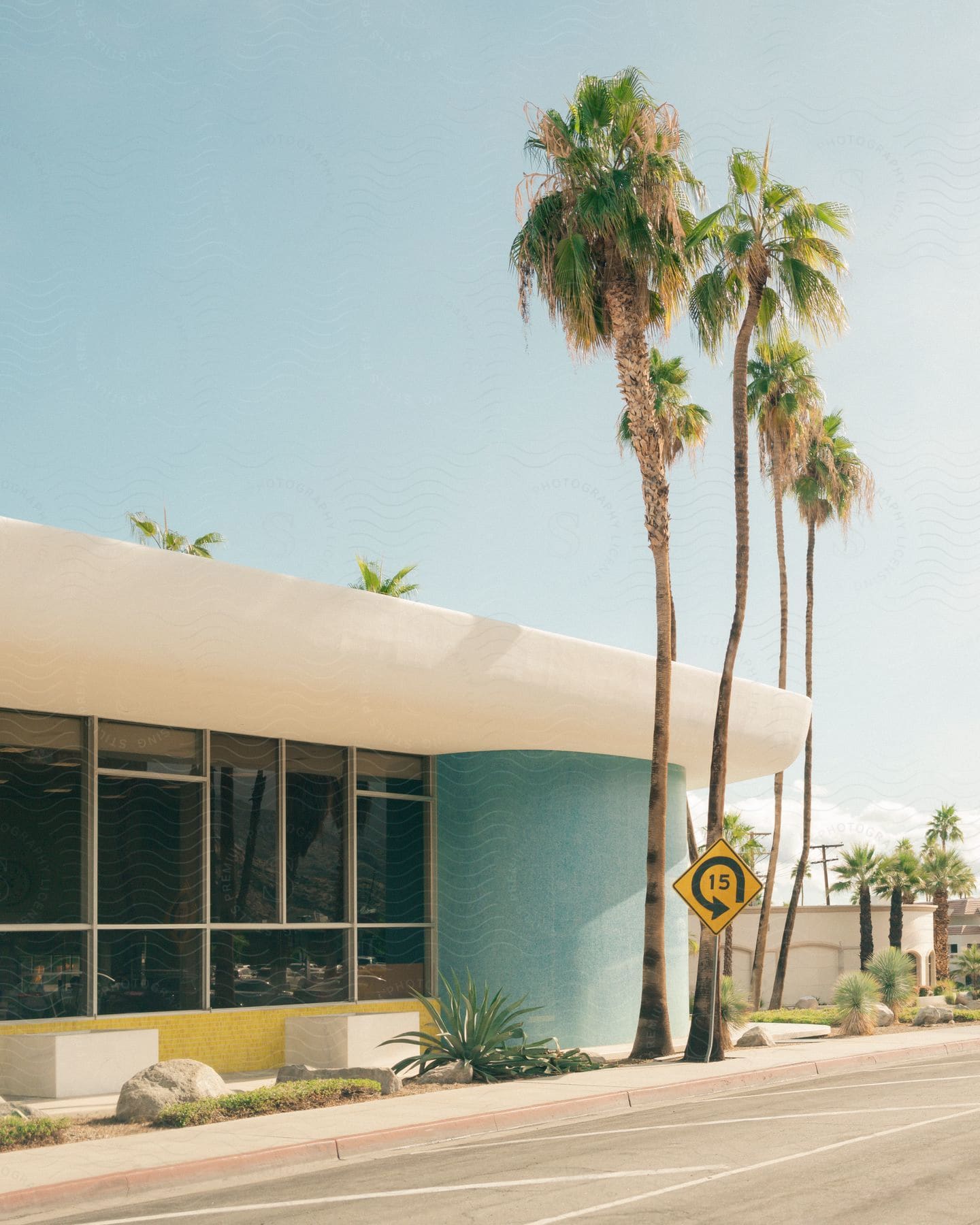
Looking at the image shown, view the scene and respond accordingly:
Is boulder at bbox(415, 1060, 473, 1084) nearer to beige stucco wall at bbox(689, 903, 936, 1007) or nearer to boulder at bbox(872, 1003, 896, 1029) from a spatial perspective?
boulder at bbox(872, 1003, 896, 1029)

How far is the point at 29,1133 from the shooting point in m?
11.8

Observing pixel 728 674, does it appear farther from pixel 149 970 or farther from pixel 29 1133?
pixel 29 1133

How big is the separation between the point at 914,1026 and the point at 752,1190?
19366mm

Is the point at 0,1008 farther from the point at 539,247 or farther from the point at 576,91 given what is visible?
the point at 576,91

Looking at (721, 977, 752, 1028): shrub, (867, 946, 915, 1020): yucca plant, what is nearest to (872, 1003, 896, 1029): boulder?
(867, 946, 915, 1020): yucca plant

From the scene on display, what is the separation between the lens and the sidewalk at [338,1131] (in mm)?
10188

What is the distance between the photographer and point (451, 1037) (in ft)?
55.7

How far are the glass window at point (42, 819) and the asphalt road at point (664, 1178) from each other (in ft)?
21.7

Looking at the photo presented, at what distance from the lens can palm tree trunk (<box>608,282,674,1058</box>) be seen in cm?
1867

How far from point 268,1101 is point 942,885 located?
161ft

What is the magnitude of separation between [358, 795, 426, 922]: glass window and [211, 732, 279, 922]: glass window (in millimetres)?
Result: 1635

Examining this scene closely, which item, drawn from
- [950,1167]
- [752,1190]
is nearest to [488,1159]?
[752,1190]

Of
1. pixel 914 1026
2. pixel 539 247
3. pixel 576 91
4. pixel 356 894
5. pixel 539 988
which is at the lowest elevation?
pixel 914 1026

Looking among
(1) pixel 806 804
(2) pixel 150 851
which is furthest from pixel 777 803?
(2) pixel 150 851
